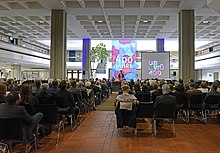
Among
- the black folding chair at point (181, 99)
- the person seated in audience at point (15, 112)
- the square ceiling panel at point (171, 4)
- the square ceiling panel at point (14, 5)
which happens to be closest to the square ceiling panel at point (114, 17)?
the square ceiling panel at point (171, 4)

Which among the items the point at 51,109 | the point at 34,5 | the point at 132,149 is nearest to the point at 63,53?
the point at 34,5

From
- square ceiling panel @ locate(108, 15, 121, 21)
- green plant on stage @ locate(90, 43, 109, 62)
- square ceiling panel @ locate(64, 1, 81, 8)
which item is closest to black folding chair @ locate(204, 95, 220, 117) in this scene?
square ceiling panel @ locate(64, 1, 81, 8)

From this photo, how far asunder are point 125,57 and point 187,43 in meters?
13.9

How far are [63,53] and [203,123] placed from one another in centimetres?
751

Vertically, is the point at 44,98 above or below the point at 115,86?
above

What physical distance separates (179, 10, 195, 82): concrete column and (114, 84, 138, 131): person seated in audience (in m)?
7.19

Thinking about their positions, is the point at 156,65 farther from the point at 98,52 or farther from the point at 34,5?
the point at 98,52

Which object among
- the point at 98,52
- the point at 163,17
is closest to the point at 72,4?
the point at 163,17

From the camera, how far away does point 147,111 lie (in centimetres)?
633

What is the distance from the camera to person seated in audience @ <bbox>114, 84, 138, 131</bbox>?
608cm

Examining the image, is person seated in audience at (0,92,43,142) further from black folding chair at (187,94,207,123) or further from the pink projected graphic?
the pink projected graphic

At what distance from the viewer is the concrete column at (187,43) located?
491 inches

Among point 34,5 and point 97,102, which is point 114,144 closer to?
point 97,102

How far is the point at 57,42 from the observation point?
41.6ft
